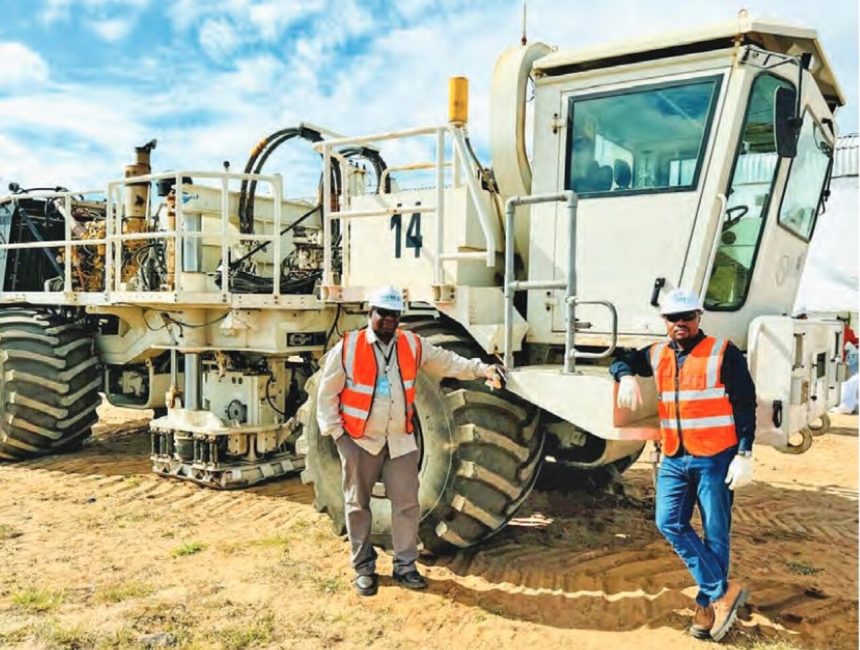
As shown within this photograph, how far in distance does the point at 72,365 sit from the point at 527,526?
4.76 meters

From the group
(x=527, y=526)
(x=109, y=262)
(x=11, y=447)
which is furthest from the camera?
(x=11, y=447)

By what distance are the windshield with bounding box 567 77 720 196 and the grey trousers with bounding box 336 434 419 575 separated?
200 cm

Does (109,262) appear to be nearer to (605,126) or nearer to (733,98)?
(605,126)

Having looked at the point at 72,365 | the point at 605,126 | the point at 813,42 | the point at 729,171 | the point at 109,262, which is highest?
the point at 813,42

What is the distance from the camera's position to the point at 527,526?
18.2 ft

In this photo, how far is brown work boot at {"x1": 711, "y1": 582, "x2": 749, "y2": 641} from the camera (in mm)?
3709

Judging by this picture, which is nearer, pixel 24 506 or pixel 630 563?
pixel 630 563

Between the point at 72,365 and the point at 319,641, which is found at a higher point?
the point at 72,365

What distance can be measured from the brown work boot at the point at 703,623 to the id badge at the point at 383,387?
1.93 meters

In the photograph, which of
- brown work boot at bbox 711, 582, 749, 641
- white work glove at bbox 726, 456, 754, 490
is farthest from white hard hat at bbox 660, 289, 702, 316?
brown work boot at bbox 711, 582, 749, 641

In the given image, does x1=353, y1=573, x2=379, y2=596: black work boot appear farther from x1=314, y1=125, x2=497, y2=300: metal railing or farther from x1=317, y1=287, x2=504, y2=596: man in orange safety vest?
x1=314, y1=125, x2=497, y2=300: metal railing

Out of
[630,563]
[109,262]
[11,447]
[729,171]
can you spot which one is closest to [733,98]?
[729,171]

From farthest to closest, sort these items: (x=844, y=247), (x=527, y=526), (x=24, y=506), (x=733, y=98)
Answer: (x=844, y=247), (x=24, y=506), (x=527, y=526), (x=733, y=98)

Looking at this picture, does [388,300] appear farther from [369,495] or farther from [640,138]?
[640,138]
